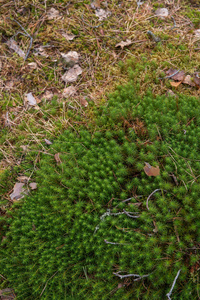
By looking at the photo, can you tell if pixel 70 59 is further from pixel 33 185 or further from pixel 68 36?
pixel 33 185

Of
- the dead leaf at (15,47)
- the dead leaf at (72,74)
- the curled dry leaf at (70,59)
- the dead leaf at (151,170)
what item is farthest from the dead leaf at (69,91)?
the dead leaf at (151,170)

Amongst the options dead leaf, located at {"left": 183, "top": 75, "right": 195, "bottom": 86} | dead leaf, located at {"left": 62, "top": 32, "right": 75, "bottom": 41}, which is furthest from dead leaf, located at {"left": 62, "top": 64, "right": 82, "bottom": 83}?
dead leaf, located at {"left": 183, "top": 75, "right": 195, "bottom": 86}

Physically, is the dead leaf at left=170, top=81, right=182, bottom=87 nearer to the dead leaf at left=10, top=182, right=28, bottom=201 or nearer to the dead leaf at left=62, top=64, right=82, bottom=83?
the dead leaf at left=62, top=64, right=82, bottom=83

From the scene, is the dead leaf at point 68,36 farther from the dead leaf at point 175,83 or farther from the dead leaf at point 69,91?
the dead leaf at point 175,83

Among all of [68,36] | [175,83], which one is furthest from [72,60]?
[175,83]

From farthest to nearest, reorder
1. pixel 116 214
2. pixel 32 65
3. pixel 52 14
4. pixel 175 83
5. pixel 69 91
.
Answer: pixel 52 14, pixel 32 65, pixel 69 91, pixel 175 83, pixel 116 214

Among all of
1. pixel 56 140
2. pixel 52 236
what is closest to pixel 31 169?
pixel 56 140

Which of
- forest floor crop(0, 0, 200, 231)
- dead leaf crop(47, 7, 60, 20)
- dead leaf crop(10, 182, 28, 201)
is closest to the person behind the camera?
dead leaf crop(10, 182, 28, 201)
